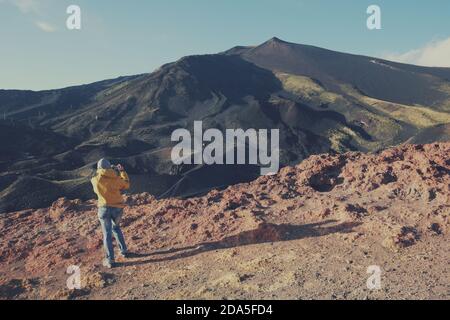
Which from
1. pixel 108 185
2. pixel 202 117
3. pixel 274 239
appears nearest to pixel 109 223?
pixel 108 185

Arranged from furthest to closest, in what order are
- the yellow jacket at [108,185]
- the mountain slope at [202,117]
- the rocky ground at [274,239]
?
the mountain slope at [202,117] < the yellow jacket at [108,185] < the rocky ground at [274,239]

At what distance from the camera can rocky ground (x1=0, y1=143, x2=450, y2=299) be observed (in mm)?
6051

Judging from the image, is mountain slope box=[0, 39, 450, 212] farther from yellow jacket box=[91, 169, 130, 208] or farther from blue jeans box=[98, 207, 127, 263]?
yellow jacket box=[91, 169, 130, 208]

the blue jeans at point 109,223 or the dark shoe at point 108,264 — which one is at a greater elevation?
the blue jeans at point 109,223

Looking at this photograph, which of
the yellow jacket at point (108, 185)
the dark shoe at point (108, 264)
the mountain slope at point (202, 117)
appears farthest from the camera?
the mountain slope at point (202, 117)

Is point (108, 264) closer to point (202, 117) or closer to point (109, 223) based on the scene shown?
point (109, 223)

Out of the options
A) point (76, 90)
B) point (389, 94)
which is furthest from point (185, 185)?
point (76, 90)

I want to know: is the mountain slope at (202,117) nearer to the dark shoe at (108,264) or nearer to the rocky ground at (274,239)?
the rocky ground at (274,239)

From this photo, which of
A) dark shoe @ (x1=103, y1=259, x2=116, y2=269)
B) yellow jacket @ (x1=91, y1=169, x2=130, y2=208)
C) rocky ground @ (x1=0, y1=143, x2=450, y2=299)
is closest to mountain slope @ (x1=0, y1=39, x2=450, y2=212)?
rocky ground @ (x1=0, y1=143, x2=450, y2=299)

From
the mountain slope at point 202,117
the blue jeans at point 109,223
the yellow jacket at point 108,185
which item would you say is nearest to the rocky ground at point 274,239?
the blue jeans at point 109,223

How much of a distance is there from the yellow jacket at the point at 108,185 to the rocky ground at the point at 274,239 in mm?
968

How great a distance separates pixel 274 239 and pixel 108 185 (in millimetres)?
2561

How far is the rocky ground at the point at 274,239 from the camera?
6.05m
